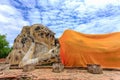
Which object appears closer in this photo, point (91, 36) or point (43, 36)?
point (43, 36)

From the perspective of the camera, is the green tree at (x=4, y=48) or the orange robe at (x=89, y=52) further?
the green tree at (x=4, y=48)

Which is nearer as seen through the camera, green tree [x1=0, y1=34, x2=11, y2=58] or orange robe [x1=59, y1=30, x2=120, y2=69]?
orange robe [x1=59, y1=30, x2=120, y2=69]

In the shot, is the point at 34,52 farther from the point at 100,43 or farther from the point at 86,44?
the point at 100,43

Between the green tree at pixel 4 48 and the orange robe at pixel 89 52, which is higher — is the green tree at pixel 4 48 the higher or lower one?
the higher one

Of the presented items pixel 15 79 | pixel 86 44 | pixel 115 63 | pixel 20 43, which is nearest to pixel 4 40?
pixel 20 43

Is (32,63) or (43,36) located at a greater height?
(43,36)

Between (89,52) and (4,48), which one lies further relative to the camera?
(4,48)

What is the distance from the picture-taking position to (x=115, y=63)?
27.9ft

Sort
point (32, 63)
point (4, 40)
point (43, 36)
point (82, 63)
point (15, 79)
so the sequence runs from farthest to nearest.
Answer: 1. point (4, 40)
2. point (43, 36)
3. point (82, 63)
4. point (32, 63)
5. point (15, 79)

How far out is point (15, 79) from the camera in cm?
543

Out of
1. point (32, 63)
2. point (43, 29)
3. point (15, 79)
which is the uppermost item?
point (43, 29)

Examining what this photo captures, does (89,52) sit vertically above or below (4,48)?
below

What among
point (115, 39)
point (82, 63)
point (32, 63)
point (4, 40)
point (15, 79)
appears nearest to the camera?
point (15, 79)

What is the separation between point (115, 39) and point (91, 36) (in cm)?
105
